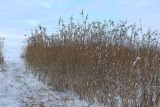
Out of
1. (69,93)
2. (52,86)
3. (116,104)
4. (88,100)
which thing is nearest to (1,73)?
(52,86)

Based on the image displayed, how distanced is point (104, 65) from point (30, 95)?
53.9 inches

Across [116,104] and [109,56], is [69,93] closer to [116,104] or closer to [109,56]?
[109,56]

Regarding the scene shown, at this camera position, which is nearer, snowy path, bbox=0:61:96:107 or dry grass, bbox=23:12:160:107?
dry grass, bbox=23:12:160:107

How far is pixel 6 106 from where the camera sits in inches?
216

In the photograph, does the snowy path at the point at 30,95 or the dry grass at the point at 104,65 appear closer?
the dry grass at the point at 104,65

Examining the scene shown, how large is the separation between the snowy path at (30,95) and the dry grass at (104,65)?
0.81 ft

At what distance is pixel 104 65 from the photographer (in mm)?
6105

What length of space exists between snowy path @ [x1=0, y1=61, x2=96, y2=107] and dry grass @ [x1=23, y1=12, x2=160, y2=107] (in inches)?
9.7

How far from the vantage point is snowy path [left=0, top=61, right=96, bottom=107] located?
562 centimetres

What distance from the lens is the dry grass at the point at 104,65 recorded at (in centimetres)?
421

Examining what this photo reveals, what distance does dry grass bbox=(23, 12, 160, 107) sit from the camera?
421 centimetres

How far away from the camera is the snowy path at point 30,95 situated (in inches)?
221

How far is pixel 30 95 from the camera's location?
640 cm

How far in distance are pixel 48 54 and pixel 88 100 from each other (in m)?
2.67
